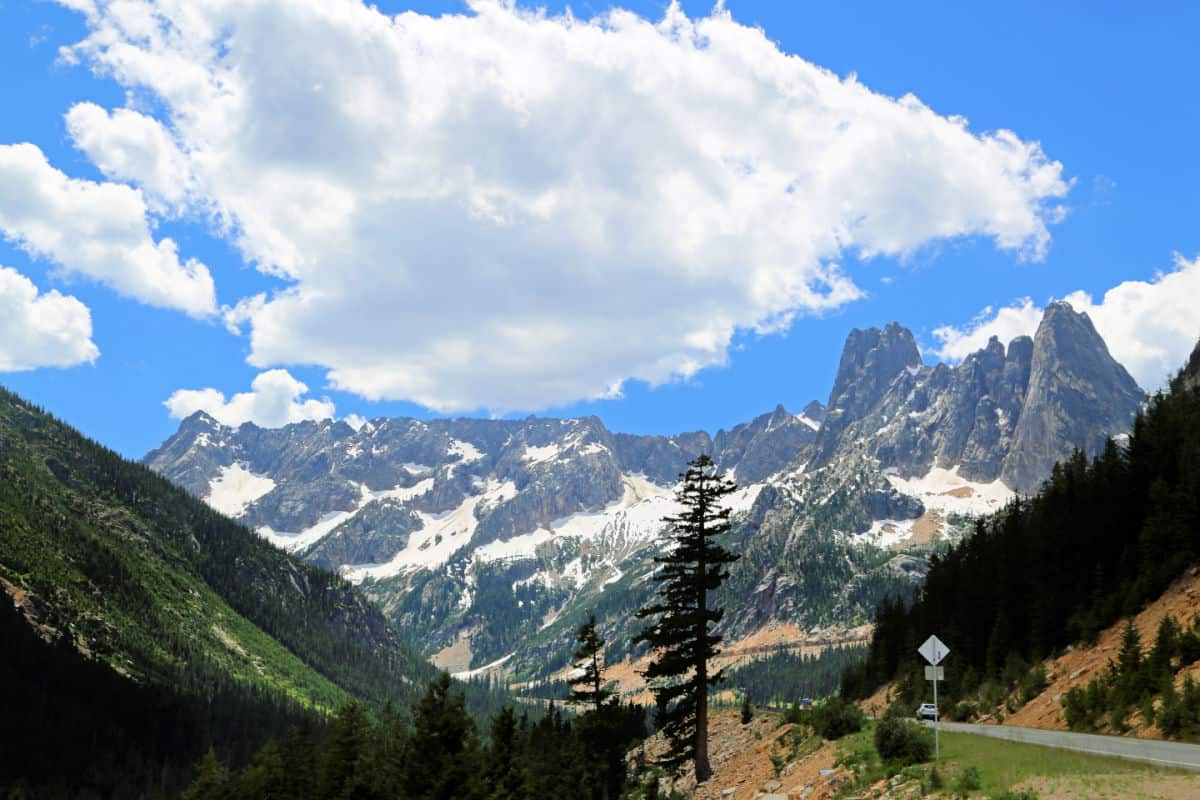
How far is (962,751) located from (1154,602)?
27.3m

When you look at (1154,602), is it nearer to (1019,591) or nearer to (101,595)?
(1019,591)

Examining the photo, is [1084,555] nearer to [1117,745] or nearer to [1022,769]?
[1117,745]

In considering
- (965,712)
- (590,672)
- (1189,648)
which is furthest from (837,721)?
(590,672)

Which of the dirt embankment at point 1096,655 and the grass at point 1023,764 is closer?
the grass at point 1023,764

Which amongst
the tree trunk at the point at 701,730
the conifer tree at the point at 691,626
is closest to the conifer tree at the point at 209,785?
the conifer tree at the point at 691,626

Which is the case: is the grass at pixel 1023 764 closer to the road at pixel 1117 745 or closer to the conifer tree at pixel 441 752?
the road at pixel 1117 745

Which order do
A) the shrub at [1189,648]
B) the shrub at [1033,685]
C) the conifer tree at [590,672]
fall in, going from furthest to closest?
the conifer tree at [590,672] → the shrub at [1033,685] → the shrub at [1189,648]

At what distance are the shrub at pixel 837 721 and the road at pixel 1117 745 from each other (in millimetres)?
5226

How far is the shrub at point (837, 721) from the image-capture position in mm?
34469

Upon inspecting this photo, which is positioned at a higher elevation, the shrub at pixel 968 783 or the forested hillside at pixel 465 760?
the shrub at pixel 968 783

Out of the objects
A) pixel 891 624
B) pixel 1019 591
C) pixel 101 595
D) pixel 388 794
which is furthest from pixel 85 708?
pixel 1019 591

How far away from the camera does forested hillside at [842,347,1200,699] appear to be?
154ft

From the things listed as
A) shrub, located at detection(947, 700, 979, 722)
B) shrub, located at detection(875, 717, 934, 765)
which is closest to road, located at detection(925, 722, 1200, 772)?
shrub, located at detection(875, 717, 934, 765)

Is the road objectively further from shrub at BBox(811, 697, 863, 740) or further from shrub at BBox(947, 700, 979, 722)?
shrub at BBox(947, 700, 979, 722)
